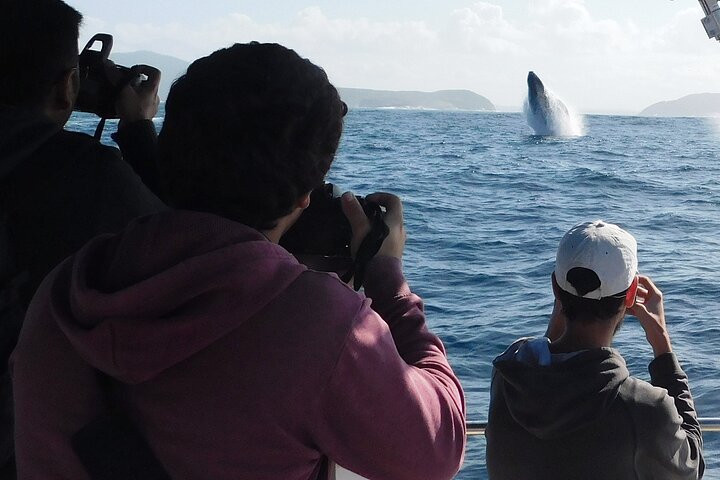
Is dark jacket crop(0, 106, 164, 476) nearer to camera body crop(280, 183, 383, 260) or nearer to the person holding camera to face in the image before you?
the person holding camera to face

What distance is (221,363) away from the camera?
83cm

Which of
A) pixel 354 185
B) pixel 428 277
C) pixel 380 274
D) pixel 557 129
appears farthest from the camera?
pixel 557 129

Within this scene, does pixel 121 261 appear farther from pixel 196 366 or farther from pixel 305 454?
pixel 305 454

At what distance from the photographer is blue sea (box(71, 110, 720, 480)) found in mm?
7082

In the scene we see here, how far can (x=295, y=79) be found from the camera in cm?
89

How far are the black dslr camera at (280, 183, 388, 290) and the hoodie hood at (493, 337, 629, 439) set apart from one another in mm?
549

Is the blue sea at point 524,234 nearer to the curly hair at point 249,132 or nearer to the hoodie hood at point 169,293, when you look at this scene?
the curly hair at point 249,132

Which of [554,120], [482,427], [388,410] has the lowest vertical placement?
[554,120]

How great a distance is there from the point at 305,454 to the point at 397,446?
0.10m

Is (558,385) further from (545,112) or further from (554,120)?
(545,112)

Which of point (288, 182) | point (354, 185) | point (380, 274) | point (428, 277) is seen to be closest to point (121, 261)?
point (288, 182)

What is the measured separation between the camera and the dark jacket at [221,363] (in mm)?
810

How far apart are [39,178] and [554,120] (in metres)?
45.6

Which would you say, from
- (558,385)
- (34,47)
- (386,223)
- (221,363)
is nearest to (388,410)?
(221,363)
